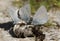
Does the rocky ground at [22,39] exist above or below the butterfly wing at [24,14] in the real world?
below

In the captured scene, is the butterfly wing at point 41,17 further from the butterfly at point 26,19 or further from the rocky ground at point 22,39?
the rocky ground at point 22,39

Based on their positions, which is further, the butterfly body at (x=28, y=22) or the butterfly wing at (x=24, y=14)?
the butterfly wing at (x=24, y=14)

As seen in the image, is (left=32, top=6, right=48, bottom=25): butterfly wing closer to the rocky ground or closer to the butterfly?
the butterfly

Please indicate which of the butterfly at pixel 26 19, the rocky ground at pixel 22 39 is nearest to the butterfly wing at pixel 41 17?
the butterfly at pixel 26 19

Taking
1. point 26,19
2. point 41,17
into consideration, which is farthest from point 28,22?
point 41,17

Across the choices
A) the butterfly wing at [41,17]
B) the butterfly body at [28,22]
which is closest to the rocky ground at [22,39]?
the butterfly body at [28,22]

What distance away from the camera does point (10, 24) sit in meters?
3.59

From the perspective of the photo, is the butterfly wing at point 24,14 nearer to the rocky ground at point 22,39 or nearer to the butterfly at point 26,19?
the butterfly at point 26,19

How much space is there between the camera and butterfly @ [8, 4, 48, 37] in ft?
10.3

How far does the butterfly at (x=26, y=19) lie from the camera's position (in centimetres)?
314

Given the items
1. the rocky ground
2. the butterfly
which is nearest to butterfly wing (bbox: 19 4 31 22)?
the butterfly

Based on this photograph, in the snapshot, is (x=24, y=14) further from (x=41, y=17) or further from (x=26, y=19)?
(x=41, y=17)

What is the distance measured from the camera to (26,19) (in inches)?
128

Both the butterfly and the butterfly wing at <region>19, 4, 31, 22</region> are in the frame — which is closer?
the butterfly
